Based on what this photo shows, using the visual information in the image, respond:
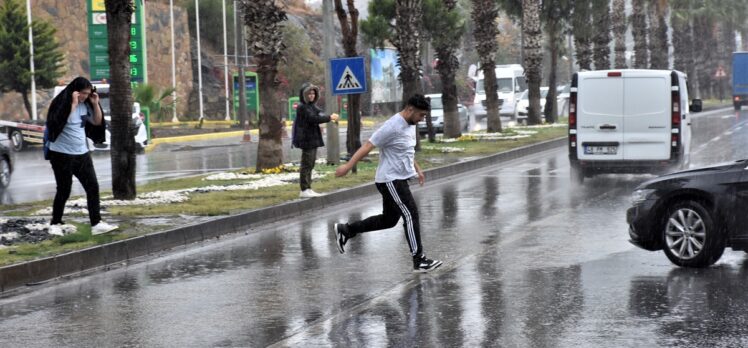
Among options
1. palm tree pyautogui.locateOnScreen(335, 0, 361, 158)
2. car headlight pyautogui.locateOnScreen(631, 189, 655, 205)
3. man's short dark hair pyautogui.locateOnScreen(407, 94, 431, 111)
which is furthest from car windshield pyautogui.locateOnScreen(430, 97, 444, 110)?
man's short dark hair pyautogui.locateOnScreen(407, 94, 431, 111)

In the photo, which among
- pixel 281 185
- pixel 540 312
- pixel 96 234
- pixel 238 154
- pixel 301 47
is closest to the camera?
pixel 540 312

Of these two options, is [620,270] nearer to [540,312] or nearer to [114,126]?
[540,312]

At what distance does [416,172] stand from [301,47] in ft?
195

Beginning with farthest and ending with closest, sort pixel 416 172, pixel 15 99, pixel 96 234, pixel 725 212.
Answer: pixel 15 99 < pixel 96 234 < pixel 416 172 < pixel 725 212

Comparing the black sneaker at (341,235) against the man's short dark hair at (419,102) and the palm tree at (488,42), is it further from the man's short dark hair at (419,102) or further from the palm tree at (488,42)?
the palm tree at (488,42)

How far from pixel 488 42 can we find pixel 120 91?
2379 cm

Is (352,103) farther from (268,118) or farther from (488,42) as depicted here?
(488,42)

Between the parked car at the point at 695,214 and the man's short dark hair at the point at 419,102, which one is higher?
the man's short dark hair at the point at 419,102

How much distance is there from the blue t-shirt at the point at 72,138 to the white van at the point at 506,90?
4746 centimetres

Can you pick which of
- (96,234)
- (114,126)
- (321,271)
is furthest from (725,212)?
(114,126)

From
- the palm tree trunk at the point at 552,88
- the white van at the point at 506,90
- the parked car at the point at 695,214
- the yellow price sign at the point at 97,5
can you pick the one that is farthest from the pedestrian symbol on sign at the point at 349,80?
the white van at the point at 506,90

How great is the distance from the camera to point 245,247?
13.8 metres

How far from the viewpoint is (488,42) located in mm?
40156

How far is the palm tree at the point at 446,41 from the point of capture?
35.9 m
